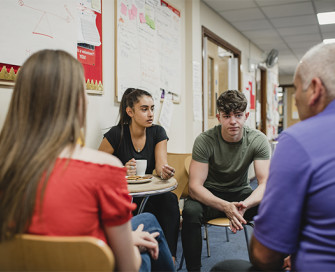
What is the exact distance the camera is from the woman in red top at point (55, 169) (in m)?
0.84

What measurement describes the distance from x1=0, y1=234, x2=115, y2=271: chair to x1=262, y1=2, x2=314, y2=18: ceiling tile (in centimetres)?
448

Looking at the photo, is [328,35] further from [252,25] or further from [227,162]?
[227,162]

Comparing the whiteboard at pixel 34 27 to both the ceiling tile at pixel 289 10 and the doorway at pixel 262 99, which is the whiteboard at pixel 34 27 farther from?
the doorway at pixel 262 99

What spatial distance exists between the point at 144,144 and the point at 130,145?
4.5 inches

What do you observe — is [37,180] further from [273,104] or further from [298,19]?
[273,104]

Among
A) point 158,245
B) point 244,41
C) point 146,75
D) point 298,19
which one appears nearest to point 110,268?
point 158,245

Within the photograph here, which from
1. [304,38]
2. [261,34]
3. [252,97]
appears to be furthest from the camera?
[252,97]

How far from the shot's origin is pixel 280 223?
35.8 inches

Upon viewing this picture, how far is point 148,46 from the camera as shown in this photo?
3.09 meters

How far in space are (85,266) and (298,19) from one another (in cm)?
519

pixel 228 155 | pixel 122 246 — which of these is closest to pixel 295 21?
pixel 228 155

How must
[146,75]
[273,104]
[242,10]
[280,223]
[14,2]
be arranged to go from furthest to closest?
[273,104]
[242,10]
[146,75]
[14,2]
[280,223]

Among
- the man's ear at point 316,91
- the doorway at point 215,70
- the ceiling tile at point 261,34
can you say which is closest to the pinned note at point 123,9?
the doorway at point 215,70

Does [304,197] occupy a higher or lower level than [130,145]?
lower
